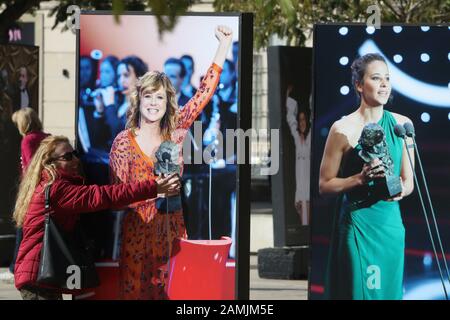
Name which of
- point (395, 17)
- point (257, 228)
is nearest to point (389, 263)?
point (257, 228)

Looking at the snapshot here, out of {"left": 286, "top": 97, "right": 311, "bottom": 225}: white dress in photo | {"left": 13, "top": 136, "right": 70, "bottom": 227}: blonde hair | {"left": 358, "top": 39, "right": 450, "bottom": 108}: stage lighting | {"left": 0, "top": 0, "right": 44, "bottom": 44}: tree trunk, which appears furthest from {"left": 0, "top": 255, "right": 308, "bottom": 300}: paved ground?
{"left": 0, "top": 0, "right": 44, "bottom": 44}: tree trunk

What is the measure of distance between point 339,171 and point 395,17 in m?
9.13

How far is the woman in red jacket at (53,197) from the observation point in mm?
6250

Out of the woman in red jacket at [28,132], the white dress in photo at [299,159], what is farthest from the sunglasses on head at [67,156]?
the white dress in photo at [299,159]

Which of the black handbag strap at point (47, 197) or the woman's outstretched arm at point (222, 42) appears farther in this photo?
the black handbag strap at point (47, 197)

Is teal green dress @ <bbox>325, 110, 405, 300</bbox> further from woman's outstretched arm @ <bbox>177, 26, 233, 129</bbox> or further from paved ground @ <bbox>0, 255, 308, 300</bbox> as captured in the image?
paved ground @ <bbox>0, 255, 308, 300</bbox>

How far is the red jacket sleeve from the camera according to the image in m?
6.20

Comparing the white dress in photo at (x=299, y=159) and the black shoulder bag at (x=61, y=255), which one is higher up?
the white dress in photo at (x=299, y=159)

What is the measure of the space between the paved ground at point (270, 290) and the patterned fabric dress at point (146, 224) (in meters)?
3.69

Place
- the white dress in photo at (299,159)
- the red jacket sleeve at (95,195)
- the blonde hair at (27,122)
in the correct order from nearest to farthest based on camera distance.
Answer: the red jacket sleeve at (95,195) → the blonde hair at (27,122) → the white dress in photo at (299,159)

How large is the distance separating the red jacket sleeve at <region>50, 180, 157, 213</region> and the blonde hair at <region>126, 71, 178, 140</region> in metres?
0.33

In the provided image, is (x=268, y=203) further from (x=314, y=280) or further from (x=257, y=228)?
(x=314, y=280)

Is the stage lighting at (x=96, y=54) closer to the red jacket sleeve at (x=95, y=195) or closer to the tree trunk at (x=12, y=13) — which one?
the red jacket sleeve at (x=95, y=195)
